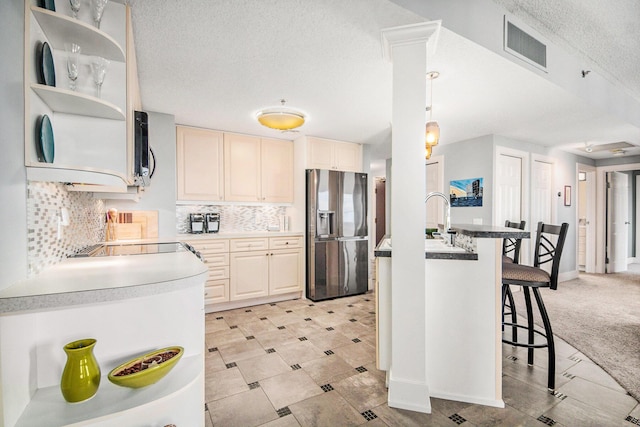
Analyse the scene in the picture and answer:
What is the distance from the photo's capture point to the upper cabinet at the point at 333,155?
171 inches

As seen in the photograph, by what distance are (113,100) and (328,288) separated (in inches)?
132

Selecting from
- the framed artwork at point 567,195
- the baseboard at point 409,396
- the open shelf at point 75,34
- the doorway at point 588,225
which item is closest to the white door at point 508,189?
the framed artwork at point 567,195

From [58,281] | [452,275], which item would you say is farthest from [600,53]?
[58,281]

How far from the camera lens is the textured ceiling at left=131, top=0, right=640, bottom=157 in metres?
1.75

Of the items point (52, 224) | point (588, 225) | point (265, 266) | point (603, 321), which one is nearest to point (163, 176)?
point (265, 266)

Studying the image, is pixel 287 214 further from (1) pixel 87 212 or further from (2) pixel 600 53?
(2) pixel 600 53

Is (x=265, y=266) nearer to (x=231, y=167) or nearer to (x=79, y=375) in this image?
(x=231, y=167)

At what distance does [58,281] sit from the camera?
3.65ft

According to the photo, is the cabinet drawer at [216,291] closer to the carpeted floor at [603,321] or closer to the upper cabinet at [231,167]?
the upper cabinet at [231,167]

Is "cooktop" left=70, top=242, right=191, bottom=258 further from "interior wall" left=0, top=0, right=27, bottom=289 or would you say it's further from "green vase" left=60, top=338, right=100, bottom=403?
"green vase" left=60, top=338, right=100, bottom=403

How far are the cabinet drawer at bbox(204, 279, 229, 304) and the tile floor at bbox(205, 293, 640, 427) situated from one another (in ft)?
2.07

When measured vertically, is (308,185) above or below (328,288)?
above

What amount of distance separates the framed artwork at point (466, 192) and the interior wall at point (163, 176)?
13.2 ft

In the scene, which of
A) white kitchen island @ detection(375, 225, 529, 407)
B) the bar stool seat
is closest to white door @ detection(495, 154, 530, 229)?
the bar stool seat
